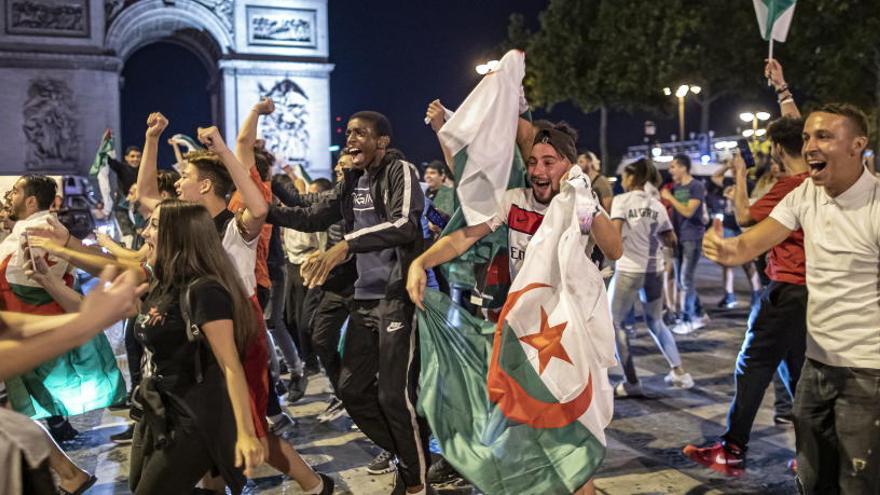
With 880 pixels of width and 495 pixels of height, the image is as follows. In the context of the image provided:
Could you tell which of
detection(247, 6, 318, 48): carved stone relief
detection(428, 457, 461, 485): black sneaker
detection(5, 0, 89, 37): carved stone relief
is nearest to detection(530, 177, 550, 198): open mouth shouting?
detection(428, 457, 461, 485): black sneaker

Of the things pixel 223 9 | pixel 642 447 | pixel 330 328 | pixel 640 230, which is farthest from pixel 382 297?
pixel 223 9

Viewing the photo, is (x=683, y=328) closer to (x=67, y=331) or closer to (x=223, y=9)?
(x=67, y=331)

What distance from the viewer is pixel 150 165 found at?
5281 mm

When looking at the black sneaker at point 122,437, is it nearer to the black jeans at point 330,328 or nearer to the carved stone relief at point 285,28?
the black jeans at point 330,328

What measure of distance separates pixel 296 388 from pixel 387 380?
9.58 ft

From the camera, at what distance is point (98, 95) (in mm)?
25062

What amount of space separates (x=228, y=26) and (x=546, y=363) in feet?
80.4

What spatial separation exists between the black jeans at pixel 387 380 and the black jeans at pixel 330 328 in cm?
55

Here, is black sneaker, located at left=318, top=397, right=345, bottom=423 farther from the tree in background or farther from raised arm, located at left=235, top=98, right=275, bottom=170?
the tree in background

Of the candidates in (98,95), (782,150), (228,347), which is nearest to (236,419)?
(228,347)

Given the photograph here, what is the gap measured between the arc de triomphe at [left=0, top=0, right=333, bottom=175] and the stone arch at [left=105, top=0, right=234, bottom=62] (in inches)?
1.5

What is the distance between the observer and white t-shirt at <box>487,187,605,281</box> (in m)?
4.23

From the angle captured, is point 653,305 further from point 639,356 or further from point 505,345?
point 505,345

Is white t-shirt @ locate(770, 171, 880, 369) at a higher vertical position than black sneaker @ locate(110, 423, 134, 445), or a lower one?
higher
